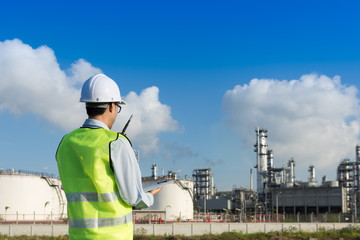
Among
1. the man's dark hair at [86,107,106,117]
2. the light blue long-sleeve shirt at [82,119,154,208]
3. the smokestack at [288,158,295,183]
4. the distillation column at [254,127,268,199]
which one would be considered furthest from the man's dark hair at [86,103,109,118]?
the smokestack at [288,158,295,183]

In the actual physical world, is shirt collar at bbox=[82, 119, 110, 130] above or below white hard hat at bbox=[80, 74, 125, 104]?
below

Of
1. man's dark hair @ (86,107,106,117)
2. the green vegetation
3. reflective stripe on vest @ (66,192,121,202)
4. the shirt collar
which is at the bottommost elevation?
the green vegetation

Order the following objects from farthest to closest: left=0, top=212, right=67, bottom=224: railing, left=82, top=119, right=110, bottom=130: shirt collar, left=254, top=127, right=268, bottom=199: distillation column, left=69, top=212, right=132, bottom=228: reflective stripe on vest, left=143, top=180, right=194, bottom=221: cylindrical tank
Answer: left=254, top=127, right=268, bottom=199: distillation column
left=143, top=180, right=194, bottom=221: cylindrical tank
left=0, top=212, right=67, bottom=224: railing
left=82, top=119, right=110, bottom=130: shirt collar
left=69, top=212, right=132, bottom=228: reflective stripe on vest

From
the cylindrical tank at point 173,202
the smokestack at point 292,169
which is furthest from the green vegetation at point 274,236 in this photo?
the smokestack at point 292,169

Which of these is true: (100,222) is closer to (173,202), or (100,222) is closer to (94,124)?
(94,124)

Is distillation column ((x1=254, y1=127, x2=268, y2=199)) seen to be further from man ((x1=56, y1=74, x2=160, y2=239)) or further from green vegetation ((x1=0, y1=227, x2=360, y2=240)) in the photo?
man ((x1=56, y1=74, x2=160, y2=239))

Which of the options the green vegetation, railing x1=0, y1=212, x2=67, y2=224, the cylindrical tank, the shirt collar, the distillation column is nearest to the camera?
the shirt collar

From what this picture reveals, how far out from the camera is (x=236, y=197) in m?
78.5

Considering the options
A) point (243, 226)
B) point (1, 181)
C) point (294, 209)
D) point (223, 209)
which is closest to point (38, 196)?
point (1, 181)

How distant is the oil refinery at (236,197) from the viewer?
48.8m

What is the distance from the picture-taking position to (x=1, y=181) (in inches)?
1884

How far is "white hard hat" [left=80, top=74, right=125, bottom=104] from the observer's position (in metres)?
2.98

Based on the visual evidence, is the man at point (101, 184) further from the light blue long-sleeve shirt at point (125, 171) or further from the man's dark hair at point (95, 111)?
the man's dark hair at point (95, 111)

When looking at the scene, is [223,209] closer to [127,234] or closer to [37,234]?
[37,234]
